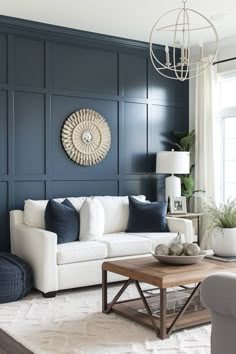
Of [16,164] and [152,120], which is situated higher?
[152,120]

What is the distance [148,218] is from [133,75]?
1.97m

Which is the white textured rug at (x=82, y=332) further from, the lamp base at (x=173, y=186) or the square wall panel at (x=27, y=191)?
the lamp base at (x=173, y=186)

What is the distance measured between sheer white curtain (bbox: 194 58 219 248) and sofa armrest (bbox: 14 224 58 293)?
8.24 ft

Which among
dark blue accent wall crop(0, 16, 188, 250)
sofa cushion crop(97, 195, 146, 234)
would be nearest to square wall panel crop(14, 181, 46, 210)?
dark blue accent wall crop(0, 16, 188, 250)

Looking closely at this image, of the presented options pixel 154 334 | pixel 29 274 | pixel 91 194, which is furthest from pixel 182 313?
pixel 91 194

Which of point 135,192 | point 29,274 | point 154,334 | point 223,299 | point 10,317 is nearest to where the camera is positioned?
point 223,299

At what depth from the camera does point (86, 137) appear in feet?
19.6

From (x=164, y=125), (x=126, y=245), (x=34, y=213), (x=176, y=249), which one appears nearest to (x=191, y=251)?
(x=176, y=249)

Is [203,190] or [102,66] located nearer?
[102,66]

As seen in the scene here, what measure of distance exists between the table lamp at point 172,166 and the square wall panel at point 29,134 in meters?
1.53

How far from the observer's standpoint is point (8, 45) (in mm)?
5379

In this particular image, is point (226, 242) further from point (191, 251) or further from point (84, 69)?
point (84, 69)

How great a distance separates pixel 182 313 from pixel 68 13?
332 cm

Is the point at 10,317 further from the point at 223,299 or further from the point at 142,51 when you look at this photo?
the point at 142,51
